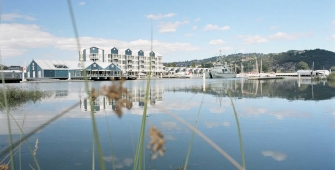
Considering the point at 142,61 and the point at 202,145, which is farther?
the point at 142,61

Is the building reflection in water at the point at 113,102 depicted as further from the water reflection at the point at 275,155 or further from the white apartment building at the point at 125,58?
the white apartment building at the point at 125,58

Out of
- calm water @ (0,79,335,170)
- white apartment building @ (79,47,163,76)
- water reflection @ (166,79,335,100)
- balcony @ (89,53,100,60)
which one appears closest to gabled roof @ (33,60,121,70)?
→ white apartment building @ (79,47,163,76)

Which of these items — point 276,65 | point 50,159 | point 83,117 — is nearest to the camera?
point 50,159

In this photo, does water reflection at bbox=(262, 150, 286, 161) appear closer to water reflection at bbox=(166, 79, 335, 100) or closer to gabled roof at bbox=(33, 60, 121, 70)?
water reflection at bbox=(166, 79, 335, 100)

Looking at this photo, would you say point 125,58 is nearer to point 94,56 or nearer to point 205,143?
point 94,56


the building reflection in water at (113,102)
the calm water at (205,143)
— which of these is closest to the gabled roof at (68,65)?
the building reflection in water at (113,102)

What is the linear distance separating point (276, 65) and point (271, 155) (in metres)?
120

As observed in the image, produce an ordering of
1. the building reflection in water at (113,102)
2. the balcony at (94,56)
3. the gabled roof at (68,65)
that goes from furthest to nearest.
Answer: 1. the balcony at (94,56)
2. the gabled roof at (68,65)
3. the building reflection in water at (113,102)

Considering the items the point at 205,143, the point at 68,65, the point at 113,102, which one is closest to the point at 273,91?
the point at 205,143

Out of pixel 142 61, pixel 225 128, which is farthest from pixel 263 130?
pixel 142 61

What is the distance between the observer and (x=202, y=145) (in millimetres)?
5246

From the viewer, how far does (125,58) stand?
68.2m

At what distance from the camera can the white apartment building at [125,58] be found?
6216 centimetres

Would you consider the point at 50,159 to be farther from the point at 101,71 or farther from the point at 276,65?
the point at 276,65
